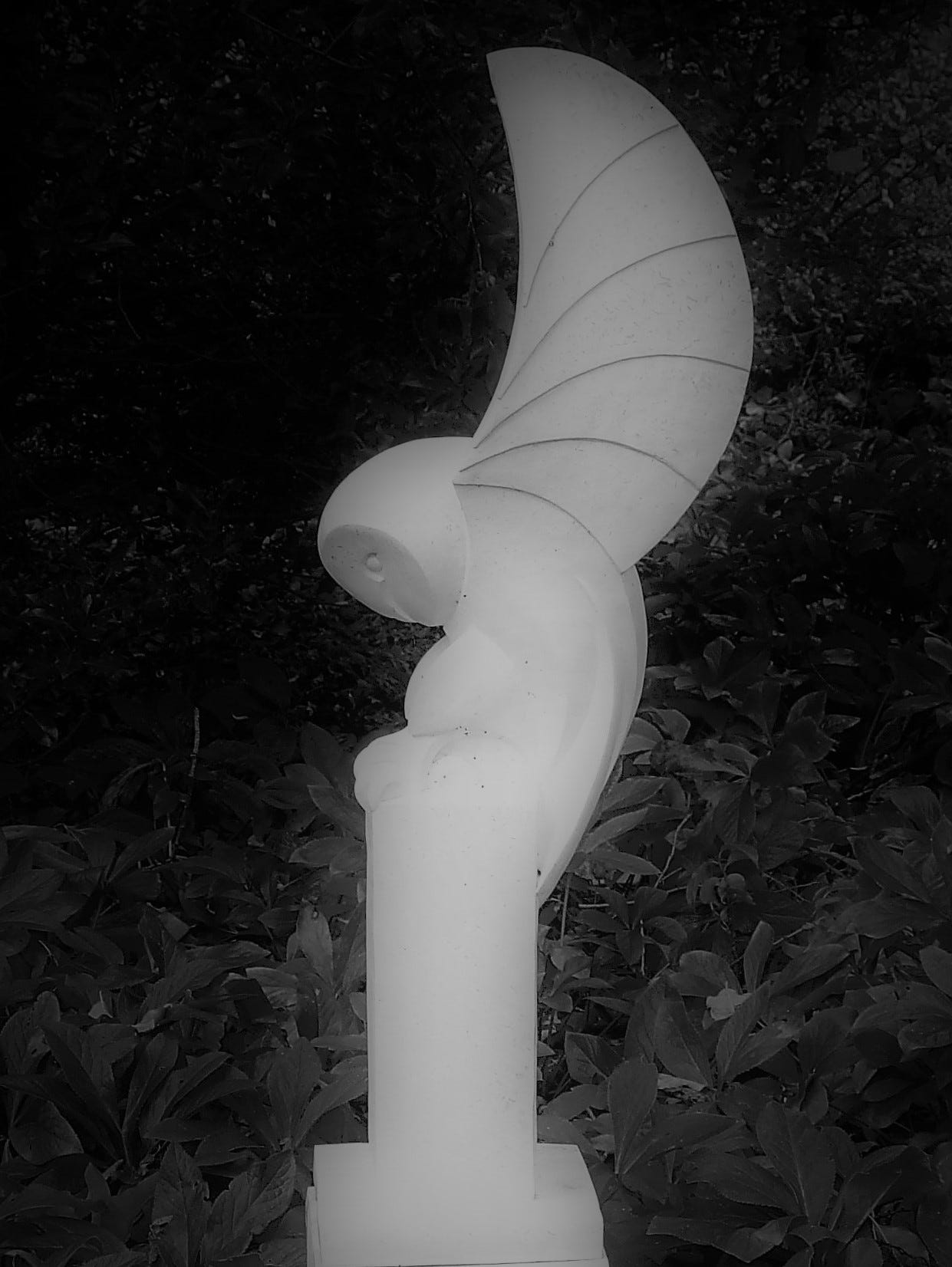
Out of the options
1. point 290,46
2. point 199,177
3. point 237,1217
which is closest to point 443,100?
point 290,46

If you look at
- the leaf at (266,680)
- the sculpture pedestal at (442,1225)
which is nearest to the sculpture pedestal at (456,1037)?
the sculpture pedestal at (442,1225)

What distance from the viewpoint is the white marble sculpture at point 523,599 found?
1.52m

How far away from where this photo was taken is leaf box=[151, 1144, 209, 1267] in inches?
66.5

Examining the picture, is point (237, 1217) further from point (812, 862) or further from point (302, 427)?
point (302, 427)

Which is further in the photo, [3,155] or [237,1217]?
[3,155]

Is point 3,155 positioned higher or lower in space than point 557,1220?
higher

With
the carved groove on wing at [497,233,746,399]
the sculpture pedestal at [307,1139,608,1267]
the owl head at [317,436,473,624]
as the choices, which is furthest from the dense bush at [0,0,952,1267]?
the carved groove on wing at [497,233,746,399]

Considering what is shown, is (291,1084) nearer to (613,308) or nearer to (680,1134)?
(680,1134)

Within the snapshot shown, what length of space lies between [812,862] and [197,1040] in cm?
126

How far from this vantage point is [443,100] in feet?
10.6

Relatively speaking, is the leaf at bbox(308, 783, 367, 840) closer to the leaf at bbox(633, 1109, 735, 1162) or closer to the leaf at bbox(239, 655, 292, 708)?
the leaf at bbox(239, 655, 292, 708)

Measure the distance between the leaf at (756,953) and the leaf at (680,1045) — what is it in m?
0.16

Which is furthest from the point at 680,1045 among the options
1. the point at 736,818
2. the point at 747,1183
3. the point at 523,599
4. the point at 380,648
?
the point at 380,648

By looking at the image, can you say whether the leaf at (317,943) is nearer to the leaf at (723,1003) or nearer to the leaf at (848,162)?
the leaf at (723,1003)
